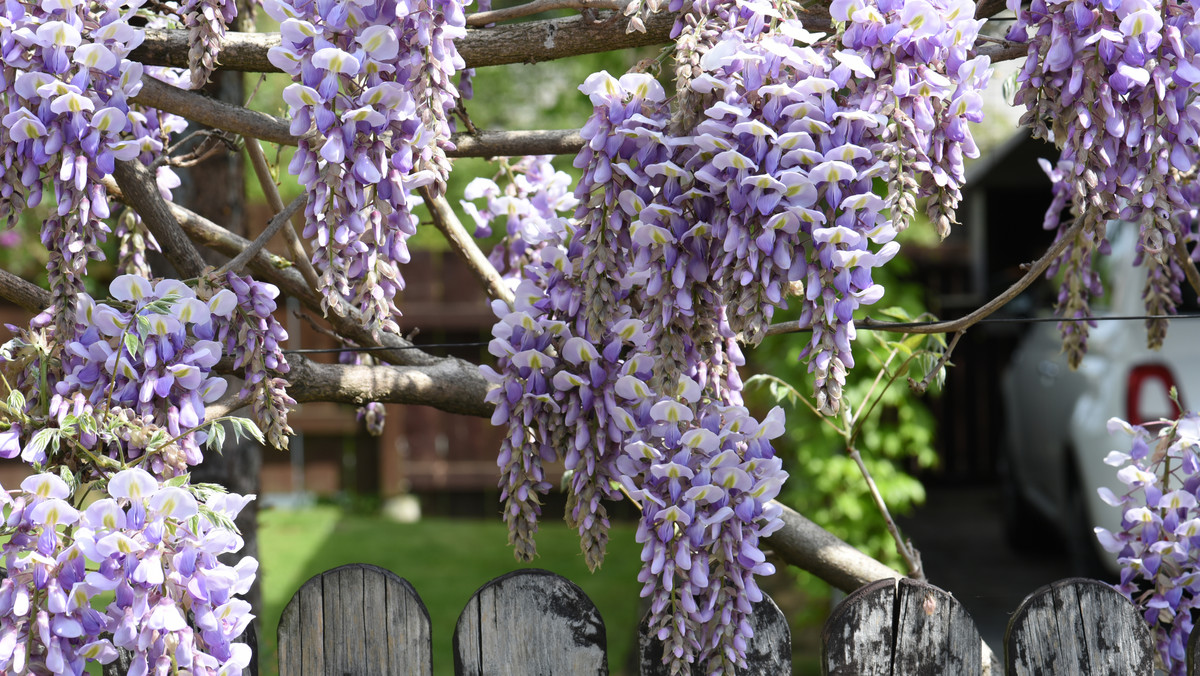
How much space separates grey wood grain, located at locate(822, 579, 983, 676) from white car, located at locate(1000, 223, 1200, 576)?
1.88 meters

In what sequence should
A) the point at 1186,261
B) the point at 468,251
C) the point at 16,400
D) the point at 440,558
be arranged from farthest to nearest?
the point at 440,558, the point at 468,251, the point at 1186,261, the point at 16,400

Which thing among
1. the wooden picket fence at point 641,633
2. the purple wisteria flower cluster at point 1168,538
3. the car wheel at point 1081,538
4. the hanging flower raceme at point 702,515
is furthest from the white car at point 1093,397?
the hanging flower raceme at point 702,515

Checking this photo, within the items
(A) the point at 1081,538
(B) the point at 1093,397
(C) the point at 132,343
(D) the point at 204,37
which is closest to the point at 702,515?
(C) the point at 132,343

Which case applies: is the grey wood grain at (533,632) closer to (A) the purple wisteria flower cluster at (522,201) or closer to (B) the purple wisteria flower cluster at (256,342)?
(B) the purple wisteria flower cluster at (256,342)

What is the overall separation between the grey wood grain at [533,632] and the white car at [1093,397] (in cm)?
222

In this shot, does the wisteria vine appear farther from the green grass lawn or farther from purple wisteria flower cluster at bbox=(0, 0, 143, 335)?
the green grass lawn

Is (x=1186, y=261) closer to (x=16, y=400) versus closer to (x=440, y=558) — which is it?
(x=16, y=400)

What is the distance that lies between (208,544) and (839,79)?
92 cm

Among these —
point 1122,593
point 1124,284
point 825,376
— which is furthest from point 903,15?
point 1124,284

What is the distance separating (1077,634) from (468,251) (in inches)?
48.8

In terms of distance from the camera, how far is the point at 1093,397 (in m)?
3.76

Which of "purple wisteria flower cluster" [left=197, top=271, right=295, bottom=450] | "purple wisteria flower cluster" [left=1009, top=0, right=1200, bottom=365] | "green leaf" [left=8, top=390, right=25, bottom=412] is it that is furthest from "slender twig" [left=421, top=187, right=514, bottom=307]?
"purple wisteria flower cluster" [left=1009, top=0, right=1200, bottom=365]

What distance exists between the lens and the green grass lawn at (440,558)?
5.21 m

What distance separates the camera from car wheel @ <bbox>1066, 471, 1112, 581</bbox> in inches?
156
